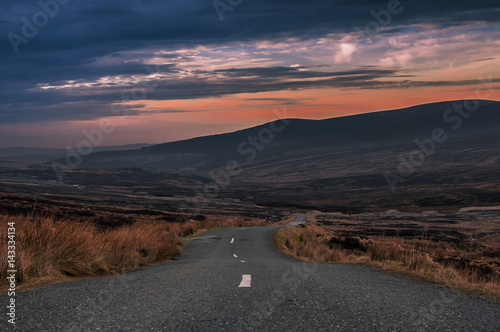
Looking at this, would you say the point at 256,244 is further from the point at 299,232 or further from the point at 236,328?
the point at 236,328

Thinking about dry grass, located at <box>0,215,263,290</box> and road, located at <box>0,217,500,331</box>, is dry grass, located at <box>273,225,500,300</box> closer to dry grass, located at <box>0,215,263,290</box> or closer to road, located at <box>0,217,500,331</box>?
road, located at <box>0,217,500,331</box>

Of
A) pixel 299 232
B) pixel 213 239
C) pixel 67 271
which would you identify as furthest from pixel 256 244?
pixel 67 271

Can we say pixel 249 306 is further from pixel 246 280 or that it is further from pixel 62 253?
pixel 62 253

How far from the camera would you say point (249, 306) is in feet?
24.2

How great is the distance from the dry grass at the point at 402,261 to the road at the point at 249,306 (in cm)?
90

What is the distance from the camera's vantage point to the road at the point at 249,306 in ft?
20.6

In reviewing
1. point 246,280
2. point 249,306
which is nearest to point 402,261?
point 246,280

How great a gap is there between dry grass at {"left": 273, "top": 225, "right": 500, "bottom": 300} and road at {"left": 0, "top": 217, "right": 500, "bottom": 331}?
0.90 metres

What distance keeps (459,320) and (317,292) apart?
257 centimetres

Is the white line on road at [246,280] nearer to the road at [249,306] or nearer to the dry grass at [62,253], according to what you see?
the road at [249,306]

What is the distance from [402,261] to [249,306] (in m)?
10.5

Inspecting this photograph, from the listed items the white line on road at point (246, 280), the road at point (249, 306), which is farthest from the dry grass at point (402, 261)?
the white line on road at point (246, 280)

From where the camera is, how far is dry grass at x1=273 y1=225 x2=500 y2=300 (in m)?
10.9

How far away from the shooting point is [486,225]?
63938 millimetres
